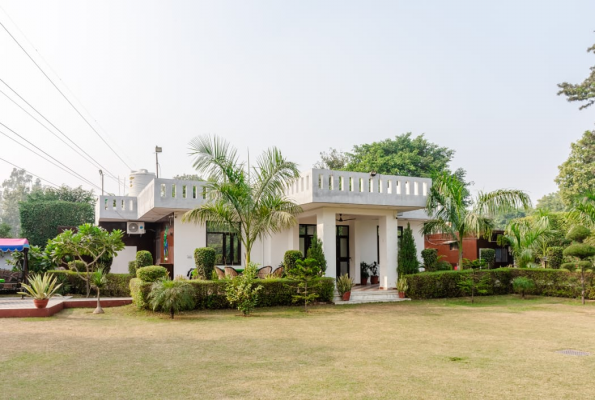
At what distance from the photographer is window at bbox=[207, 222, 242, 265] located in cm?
1692

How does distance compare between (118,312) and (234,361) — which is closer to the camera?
(234,361)

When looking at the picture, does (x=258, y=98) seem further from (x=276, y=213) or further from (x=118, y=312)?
(x=118, y=312)

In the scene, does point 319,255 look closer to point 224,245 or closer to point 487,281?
point 224,245

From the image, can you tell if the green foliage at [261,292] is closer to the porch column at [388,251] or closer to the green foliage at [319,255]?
the green foliage at [319,255]

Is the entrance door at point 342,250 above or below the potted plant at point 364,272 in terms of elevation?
above

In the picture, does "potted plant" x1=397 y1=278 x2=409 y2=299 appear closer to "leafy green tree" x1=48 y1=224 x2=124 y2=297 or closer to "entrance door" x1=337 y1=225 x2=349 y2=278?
"entrance door" x1=337 y1=225 x2=349 y2=278

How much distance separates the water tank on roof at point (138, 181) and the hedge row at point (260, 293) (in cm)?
935

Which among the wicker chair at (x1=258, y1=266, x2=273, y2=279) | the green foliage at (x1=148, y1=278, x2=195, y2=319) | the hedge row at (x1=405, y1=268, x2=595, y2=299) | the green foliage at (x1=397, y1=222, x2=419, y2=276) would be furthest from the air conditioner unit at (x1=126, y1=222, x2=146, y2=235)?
the hedge row at (x1=405, y1=268, x2=595, y2=299)

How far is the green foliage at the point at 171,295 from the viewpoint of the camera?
10.9 metres

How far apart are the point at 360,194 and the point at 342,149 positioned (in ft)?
77.5

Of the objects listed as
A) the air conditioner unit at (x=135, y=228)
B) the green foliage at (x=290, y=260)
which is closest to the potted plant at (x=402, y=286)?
the green foliage at (x=290, y=260)

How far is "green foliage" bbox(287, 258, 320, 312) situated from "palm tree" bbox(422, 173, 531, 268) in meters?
4.76

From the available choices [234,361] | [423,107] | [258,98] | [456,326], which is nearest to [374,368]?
[234,361]

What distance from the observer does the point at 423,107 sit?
54.8 ft
